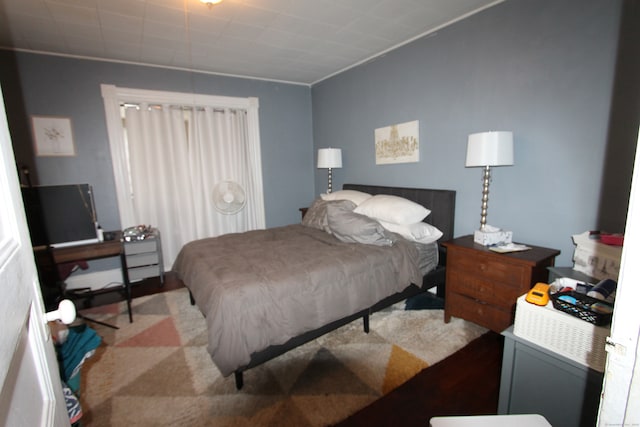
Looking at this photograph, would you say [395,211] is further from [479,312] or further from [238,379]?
[238,379]

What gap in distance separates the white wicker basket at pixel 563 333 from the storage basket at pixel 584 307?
0.02m

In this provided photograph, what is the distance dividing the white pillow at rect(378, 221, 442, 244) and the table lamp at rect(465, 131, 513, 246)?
1.15 feet

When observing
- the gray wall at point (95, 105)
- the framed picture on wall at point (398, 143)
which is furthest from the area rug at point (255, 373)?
the gray wall at point (95, 105)

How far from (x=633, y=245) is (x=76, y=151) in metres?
4.13

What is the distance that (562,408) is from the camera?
46.5 inches

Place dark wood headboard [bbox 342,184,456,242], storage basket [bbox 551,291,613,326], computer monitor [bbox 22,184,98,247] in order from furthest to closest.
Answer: dark wood headboard [bbox 342,184,456,242] < computer monitor [bbox 22,184,98,247] < storage basket [bbox 551,291,613,326]

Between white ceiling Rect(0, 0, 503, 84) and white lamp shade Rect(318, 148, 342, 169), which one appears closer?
white ceiling Rect(0, 0, 503, 84)

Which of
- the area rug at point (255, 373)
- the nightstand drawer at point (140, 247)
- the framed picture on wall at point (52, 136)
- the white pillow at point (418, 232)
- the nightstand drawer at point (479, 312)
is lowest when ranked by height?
the area rug at point (255, 373)

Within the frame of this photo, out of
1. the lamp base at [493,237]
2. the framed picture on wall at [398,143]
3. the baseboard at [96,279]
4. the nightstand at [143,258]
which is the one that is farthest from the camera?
the baseboard at [96,279]

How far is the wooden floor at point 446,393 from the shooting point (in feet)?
5.08

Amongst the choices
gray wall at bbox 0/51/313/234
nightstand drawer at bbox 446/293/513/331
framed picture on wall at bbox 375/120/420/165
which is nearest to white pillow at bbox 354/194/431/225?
framed picture on wall at bbox 375/120/420/165

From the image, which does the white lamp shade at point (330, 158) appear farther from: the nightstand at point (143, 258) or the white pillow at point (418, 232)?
the nightstand at point (143, 258)

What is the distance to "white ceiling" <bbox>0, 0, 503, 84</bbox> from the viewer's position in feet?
7.19

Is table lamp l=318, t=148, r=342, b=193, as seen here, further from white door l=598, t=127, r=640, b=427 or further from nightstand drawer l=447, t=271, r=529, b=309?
white door l=598, t=127, r=640, b=427
